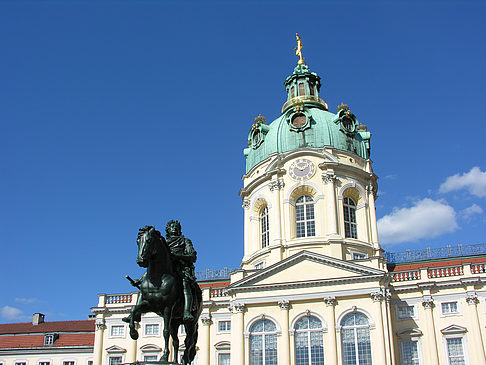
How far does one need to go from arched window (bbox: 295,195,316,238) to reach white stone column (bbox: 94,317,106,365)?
63.4 ft

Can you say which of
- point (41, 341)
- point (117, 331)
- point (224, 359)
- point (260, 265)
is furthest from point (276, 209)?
point (41, 341)

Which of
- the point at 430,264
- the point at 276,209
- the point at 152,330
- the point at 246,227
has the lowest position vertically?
the point at 152,330

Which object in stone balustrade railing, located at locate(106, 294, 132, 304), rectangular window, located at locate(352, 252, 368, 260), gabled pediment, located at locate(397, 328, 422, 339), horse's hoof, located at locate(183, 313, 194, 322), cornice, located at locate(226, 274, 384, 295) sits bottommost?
horse's hoof, located at locate(183, 313, 194, 322)

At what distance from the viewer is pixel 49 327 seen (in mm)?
55531

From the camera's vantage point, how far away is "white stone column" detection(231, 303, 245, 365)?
134 ft

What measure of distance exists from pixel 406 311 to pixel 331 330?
7.21 metres

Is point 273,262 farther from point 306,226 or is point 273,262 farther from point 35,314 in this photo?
point 35,314

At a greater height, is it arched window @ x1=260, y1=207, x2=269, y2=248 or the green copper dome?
the green copper dome

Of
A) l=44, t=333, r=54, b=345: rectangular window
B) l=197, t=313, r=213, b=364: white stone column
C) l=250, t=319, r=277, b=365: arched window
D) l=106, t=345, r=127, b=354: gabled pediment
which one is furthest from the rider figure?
l=44, t=333, r=54, b=345: rectangular window

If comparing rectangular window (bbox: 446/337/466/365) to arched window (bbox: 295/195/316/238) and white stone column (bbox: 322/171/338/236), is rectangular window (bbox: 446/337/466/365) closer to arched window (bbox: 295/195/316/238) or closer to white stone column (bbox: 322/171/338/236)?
white stone column (bbox: 322/171/338/236)

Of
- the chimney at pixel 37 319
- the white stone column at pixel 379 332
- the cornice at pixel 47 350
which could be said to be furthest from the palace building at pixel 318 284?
the chimney at pixel 37 319

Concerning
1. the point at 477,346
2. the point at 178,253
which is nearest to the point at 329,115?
the point at 477,346

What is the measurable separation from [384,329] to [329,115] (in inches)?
883

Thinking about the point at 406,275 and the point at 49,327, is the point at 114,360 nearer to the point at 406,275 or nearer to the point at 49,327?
the point at 49,327
